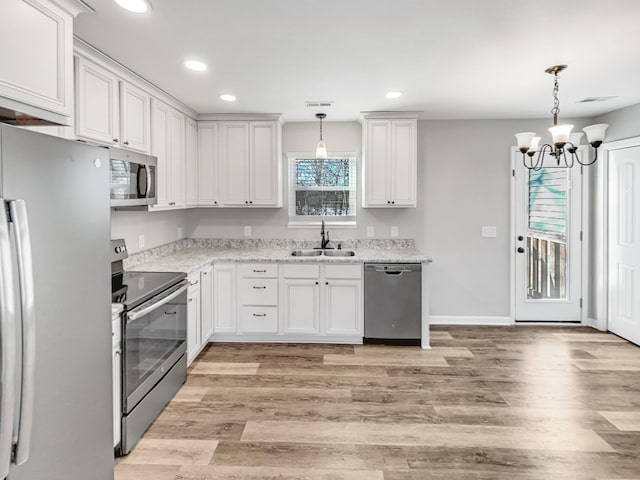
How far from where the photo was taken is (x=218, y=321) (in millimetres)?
4211

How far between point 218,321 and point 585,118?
4.79 m

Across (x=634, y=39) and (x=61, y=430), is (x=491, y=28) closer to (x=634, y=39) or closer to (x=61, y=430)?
(x=634, y=39)

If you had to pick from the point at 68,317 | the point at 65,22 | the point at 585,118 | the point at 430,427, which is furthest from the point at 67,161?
the point at 585,118

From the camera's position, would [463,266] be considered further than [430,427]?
Yes

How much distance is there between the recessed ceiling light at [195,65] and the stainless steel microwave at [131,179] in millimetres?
737

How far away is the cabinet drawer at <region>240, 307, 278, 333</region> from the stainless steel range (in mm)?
1025

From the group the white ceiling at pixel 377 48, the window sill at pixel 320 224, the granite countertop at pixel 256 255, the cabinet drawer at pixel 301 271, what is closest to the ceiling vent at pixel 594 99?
the white ceiling at pixel 377 48

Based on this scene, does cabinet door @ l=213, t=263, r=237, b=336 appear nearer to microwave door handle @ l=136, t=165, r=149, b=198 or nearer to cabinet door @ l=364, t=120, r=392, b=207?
microwave door handle @ l=136, t=165, r=149, b=198

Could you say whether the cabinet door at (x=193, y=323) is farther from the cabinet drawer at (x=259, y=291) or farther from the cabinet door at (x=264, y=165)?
the cabinet door at (x=264, y=165)

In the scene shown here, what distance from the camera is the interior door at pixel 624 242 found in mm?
4137

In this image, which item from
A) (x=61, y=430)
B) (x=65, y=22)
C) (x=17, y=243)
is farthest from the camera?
(x=65, y=22)

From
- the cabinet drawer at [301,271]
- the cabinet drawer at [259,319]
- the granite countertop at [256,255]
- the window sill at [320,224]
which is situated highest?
the window sill at [320,224]

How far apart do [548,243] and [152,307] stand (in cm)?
440

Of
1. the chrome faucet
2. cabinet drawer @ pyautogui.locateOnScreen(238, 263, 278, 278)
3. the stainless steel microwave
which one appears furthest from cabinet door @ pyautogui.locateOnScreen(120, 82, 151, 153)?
the chrome faucet
